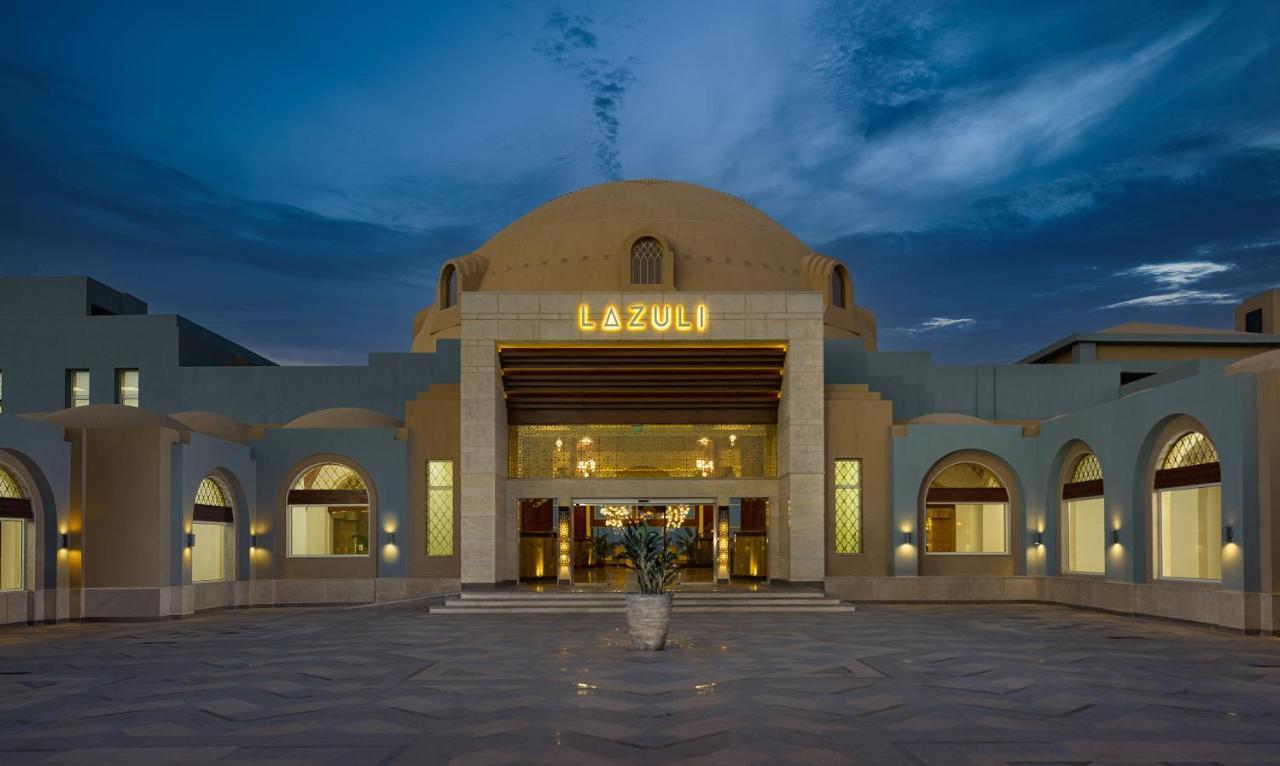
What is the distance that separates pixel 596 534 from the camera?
38.7m

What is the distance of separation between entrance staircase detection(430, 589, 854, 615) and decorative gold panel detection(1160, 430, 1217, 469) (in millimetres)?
8007

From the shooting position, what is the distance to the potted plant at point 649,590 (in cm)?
1759

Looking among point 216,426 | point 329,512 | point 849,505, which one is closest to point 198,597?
point 329,512

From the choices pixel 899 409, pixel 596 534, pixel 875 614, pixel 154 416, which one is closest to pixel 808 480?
pixel 875 614

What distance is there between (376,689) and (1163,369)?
1382 inches

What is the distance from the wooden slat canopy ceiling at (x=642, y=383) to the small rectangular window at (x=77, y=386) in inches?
707

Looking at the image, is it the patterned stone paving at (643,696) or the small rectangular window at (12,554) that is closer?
the patterned stone paving at (643,696)

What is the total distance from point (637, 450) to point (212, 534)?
39.8 feet

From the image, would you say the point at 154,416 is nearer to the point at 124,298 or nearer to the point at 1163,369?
the point at 124,298

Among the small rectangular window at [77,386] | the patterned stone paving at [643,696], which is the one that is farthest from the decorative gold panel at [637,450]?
the small rectangular window at [77,386]

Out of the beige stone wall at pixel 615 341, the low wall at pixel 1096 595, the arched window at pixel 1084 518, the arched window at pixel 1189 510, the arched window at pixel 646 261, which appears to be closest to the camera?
the low wall at pixel 1096 595

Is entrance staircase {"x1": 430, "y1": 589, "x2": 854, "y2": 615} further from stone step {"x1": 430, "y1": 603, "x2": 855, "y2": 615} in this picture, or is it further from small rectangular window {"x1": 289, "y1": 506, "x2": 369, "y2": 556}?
small rectangular window {"x1": 289, "y1": 506, "x2": 369, "y2": 556}

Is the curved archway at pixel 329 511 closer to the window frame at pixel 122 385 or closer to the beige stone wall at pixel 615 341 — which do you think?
the beige stone wall at pixel 615 341

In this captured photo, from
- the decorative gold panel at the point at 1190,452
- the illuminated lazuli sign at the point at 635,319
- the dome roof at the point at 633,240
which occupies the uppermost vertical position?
the dome roof at the point at 633,240
